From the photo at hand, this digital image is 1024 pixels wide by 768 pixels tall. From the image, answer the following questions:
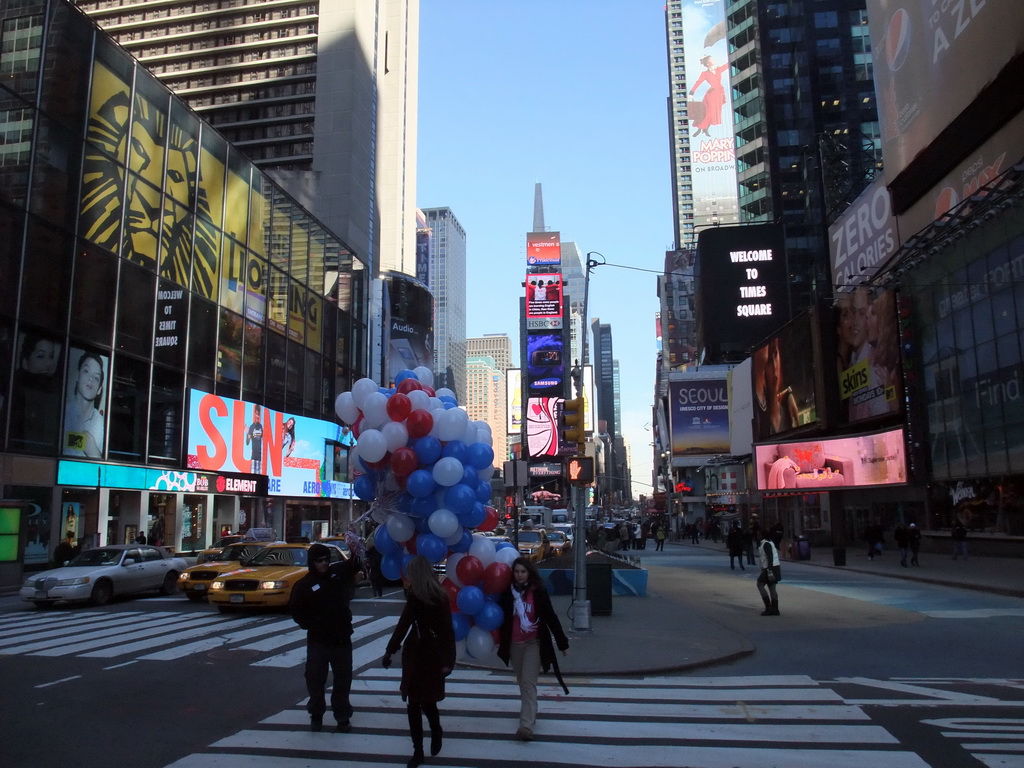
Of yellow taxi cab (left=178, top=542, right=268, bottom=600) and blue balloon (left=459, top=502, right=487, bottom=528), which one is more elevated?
blue balloon (left=459, top=502, right=487, bottom=528)

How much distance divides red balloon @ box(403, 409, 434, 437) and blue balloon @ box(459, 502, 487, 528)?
0.96 metres

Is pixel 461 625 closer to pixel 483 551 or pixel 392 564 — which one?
pixel 483 551

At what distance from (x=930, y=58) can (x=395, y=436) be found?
37762mm

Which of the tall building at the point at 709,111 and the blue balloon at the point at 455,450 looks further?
the tall building at the point at 709,111

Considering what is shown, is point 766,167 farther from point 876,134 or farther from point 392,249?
point 392,249

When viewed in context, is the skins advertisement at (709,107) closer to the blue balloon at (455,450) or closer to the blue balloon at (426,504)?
the blue balloon at (455,450)

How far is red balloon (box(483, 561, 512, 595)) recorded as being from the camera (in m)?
7.74

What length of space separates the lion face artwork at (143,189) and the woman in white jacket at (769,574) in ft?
82.3

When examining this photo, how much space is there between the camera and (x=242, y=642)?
12008mm

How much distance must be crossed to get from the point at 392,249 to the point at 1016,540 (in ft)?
314

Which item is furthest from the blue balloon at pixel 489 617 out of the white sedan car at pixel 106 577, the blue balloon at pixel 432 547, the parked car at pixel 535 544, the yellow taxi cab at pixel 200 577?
the parked car at pixel 535 544

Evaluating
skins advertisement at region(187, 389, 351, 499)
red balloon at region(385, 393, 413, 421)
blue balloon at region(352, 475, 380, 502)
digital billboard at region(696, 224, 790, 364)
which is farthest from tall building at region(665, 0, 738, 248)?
red balloon at region(385, 393, 413, 421)

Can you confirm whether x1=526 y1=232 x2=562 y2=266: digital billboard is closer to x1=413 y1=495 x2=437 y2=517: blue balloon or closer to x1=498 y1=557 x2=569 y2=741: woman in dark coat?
x1=413 y1=495 x2=437 y2=517: blue balloon

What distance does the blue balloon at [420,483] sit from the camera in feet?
26.8
